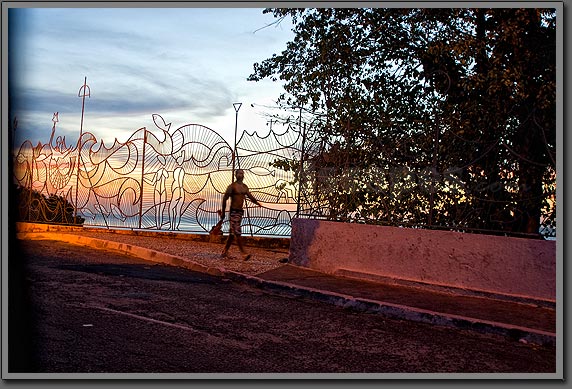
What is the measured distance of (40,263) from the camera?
11234 millimetres

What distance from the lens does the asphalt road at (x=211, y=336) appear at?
233 inches

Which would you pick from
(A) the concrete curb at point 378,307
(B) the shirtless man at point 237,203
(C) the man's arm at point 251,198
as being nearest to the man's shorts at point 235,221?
(B) the shirtless man at point 237,203

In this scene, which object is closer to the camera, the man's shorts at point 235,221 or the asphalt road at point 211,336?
the asphalt road at point 211,336

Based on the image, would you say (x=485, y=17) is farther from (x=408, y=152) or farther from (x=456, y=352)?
(x=456, y=352)

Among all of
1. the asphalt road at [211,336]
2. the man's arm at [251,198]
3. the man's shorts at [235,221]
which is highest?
the man's arm at [251,198]

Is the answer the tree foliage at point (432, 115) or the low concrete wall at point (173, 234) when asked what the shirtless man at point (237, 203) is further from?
the low concrete wall at point (173, 234)

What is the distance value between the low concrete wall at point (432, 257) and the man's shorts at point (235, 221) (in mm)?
1125

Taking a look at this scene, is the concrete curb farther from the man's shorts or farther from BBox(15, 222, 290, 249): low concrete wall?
BBox(15, 222, 290, 249): low concrete wall

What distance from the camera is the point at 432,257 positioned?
10594 millimetres

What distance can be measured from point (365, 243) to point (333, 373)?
567cm

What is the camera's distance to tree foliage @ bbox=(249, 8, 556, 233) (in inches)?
405

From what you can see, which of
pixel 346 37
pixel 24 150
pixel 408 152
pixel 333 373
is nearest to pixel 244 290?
pixel 408 152

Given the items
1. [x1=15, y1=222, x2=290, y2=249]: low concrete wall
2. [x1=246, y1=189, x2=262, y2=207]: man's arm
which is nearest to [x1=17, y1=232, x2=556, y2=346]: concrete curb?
[x1=246, y1=189, x2=262, y2=207]: man's arm

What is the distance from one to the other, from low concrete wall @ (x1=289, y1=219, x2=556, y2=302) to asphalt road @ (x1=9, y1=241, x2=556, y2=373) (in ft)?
6.45
